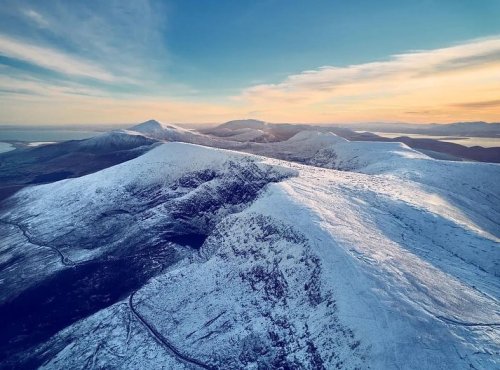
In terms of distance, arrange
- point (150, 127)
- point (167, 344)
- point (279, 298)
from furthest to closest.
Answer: point (150, 127) → point (279, 298) → point (167, 344)

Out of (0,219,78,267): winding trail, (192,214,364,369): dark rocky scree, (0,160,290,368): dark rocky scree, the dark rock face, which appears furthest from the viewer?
the dark rock face

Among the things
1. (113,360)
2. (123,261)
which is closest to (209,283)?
(113,360)

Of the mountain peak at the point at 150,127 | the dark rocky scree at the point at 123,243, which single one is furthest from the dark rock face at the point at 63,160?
the dark rocky scree at the point at 123,243

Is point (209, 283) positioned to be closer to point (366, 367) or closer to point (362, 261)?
point (362, 261)

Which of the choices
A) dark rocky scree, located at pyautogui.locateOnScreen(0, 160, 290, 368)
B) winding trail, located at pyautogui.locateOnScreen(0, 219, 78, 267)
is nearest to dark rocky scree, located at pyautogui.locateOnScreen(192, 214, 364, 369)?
dark rocky scree, located at pyautogui.locateOnScreen(0, 160, 290, 368)

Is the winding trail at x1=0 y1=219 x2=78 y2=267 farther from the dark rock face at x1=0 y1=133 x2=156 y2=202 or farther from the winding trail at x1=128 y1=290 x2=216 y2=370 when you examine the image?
the dark rock face at x1=0 y1=133 x2=156 y2=202

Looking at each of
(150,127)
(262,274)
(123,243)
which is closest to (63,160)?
(150,127)

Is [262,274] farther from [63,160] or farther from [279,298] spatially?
[63,160]

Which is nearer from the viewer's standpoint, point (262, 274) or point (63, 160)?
point (262, 274)
